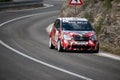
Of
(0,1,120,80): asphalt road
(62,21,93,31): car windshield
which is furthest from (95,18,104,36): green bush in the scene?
(0,1,120,80): asphalt road

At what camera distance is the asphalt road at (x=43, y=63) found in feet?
45.8

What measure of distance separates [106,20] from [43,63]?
7.54 m

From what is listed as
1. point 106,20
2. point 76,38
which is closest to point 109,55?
point 76,38

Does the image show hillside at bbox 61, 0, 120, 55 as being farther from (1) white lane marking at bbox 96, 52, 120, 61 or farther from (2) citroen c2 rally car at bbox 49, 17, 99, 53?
(2) citroen c2 rally car at bbox 49, 17, 99, 53

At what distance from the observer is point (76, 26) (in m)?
21.9

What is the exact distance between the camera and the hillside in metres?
21.9

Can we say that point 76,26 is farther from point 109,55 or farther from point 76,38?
point 109,55

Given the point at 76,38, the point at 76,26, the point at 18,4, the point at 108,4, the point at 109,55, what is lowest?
the point at 18,4

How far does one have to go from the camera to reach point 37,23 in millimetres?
37906

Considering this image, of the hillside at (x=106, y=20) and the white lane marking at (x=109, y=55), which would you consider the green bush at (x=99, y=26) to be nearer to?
the hillside at (x=106, y=20)

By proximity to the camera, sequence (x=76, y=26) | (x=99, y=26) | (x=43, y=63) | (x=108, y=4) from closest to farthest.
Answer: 1. (x=43, y=63)
2. (x=76, y=26)
3. (x=99, y=26)
4. (x=108, y=4)

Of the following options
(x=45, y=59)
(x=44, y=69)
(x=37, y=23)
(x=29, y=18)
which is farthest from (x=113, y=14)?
(x=29, y=18)

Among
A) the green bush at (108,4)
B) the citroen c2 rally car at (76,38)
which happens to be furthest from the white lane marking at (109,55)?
the green bush at (108,4)

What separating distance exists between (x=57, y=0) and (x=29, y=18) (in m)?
28.9
